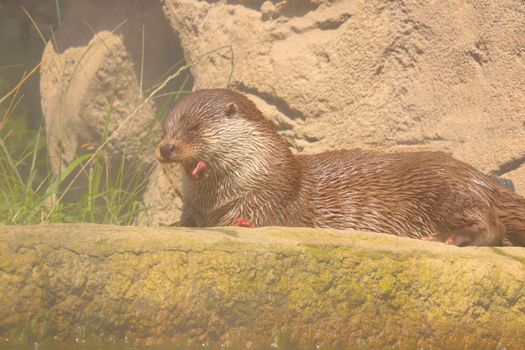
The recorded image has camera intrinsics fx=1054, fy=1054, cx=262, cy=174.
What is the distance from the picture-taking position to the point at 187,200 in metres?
4.28

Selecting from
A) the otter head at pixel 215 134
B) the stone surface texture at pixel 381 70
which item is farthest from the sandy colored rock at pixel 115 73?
the otter head at pixel 215 134

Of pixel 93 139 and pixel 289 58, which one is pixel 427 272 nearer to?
pixel 289 58

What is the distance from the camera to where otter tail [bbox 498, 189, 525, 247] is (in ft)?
13.1

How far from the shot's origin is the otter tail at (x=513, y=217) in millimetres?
3998

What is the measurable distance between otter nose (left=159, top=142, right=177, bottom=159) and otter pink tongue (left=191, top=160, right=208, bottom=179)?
0.14 metres

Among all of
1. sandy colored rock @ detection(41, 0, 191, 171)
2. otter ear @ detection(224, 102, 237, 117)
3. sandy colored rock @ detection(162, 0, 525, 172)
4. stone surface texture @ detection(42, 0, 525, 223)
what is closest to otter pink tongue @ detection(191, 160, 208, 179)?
otter ear @ detection(224, 102, 237, 117)

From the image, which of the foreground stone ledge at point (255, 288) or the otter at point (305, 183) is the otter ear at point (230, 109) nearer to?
the otter at point (305, 183)

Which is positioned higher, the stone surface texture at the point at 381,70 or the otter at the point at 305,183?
the stone surface texture at the point at 381,70

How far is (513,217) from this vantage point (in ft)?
13.1

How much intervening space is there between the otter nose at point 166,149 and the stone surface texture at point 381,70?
24.0 inches

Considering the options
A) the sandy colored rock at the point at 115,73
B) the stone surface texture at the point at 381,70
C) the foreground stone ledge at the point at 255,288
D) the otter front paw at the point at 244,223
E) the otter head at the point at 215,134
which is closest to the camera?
the foreground stone ledge at the point at 255,288

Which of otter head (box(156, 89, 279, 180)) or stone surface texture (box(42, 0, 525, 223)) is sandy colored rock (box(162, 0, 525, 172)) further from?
otter head (box(156, 89, 279, 180))

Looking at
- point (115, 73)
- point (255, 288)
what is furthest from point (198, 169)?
point (115, 73)

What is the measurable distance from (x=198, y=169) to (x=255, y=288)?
4.47ft
